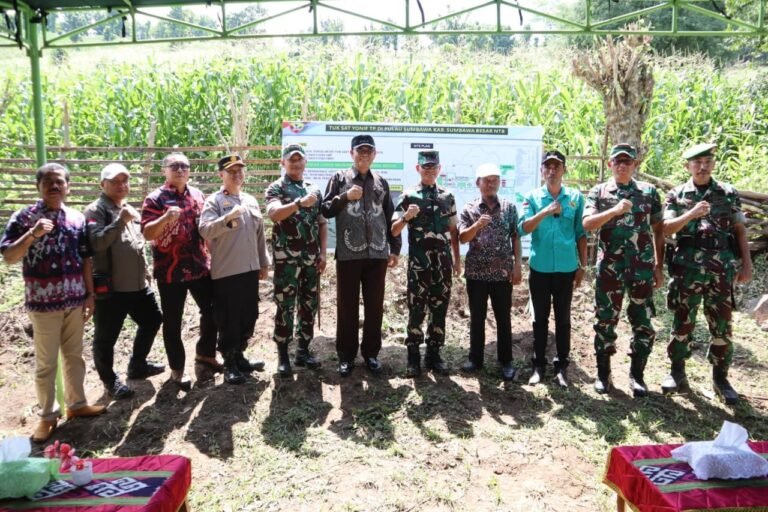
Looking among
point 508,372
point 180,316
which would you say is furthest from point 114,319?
point 508,372

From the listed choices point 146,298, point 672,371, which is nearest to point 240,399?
point 146,298

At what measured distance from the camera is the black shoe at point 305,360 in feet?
17.1

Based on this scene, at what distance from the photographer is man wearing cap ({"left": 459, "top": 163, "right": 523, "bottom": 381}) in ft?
16.3

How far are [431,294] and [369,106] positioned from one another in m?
7.04

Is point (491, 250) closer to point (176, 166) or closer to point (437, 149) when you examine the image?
point (437, 149)

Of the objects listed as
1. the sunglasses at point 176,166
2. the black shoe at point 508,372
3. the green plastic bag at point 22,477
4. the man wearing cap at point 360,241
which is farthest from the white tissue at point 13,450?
the black shoe at point 508,372

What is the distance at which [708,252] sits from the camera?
470 cm

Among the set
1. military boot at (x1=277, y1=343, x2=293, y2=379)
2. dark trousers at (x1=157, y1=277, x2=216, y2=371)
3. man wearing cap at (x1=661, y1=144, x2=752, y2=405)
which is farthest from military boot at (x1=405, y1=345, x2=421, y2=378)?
man wearing cap at (x1=661, y1=144, x2=752, y2=405)

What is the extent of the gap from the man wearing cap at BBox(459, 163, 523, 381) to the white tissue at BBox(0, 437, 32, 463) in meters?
3.34

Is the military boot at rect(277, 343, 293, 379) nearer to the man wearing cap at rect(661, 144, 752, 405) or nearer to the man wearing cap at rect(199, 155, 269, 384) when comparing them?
the man wearing cap at rect(199, 155, 269, 384)

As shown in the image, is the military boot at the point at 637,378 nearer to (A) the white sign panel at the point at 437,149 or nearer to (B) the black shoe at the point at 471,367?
(B) the black shoe at the point at 471,367

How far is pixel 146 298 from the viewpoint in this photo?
4836mm

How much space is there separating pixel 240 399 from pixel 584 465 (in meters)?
2.57

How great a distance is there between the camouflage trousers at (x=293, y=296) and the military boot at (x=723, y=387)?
339cm
